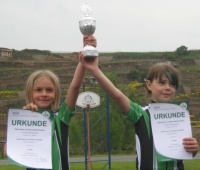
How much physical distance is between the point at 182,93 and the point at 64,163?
147 ft

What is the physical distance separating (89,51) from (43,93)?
0.52 metres

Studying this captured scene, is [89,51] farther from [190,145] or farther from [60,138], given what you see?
[190,145]

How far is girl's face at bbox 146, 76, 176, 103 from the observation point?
3.10m

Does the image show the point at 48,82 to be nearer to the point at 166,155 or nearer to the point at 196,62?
the point at 166,155

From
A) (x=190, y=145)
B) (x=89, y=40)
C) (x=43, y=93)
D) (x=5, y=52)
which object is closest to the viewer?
(x=89, y=40)

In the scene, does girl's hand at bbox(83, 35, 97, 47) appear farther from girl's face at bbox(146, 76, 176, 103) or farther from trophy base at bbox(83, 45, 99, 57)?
girl's face at bbox(146, 76, 176, 103)

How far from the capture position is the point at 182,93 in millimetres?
47031

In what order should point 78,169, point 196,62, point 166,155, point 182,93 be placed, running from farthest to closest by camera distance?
point 196,62 < point 182,93 < point 78,169 < point 166,155

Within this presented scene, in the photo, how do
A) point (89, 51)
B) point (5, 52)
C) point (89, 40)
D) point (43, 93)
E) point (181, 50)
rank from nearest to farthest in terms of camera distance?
point (89, 51), point (89, 40), point (43, 93), point (5, 52), point (181, 50)

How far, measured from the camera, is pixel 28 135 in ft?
9.93

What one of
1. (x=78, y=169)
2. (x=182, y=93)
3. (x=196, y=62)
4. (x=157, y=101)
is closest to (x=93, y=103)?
(x=78, y=169)

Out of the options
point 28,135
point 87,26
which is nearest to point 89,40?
point 87,26

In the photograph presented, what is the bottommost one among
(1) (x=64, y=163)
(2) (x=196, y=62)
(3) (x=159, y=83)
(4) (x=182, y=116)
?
(1) (x=64, y=163)

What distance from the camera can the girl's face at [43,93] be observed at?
3082 mm
